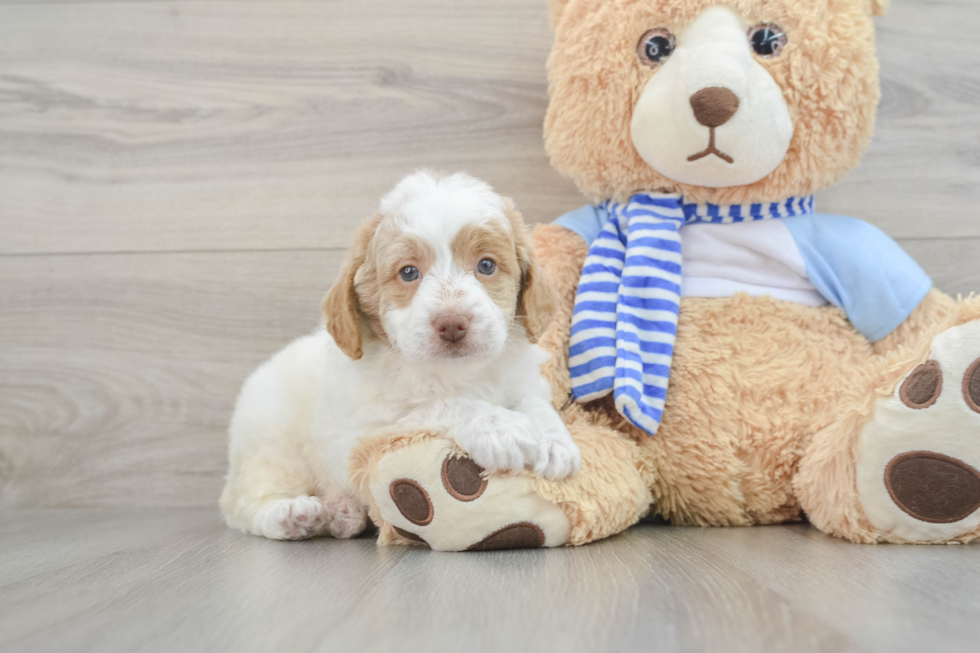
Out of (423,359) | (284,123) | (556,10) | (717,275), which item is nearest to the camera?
(423,359)

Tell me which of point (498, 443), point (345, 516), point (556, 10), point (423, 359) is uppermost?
point (556, 10)

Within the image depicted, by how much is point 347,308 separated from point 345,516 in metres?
0.45

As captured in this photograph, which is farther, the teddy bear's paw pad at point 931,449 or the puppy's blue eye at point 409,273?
the puppy's blue eye at point 409,273

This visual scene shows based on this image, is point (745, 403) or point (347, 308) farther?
point (745, 403)

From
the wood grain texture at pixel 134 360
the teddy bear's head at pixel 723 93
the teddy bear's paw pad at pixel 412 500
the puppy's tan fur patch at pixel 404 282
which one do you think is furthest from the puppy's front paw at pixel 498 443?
the wood grain texture at pixel 134 360

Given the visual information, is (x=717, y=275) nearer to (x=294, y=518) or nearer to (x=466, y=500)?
(x=466, y=500)

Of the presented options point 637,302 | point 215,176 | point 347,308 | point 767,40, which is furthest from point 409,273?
point 215,176

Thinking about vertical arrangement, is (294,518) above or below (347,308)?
below

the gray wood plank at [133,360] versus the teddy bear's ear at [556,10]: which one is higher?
the teddy bear's ear at [556,10]

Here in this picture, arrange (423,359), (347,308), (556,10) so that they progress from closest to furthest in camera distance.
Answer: (423,359) → (347,308) → (556,10)

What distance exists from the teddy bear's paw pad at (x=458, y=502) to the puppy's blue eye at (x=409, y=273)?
11.5 inches

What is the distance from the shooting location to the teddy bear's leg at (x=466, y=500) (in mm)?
1206

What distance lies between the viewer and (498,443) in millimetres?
1209

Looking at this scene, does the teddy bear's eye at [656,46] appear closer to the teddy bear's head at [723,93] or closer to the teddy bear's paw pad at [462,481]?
the teddy bear's head at [723,93]
